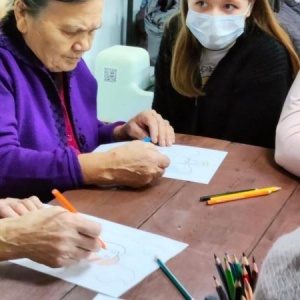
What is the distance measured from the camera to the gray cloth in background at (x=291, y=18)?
222cm

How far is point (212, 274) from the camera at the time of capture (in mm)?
1019

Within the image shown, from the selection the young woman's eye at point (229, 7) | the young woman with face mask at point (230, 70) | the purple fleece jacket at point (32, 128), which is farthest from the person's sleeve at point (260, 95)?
the purple fleece jacket at point (32, 128)

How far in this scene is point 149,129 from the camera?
167 centimetres

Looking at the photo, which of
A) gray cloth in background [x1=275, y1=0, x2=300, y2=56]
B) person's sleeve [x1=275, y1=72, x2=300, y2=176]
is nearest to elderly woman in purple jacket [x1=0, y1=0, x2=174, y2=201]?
person's sleeve [x1=275, y1=72, x2=300, y2=176]

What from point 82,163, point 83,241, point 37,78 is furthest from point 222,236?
point 37,78

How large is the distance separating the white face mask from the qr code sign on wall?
4.06 ft

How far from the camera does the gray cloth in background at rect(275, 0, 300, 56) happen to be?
7.28ft

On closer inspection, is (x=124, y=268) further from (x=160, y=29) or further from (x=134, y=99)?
(x=160, y=29)

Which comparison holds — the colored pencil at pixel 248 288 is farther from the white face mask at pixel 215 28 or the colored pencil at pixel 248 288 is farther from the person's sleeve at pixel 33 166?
the white face mask at pixel 215 28

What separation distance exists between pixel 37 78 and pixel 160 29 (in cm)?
200

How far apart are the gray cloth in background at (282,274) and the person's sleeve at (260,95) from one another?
4.54 feet

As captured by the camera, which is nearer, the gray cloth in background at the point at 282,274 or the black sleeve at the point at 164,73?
the gray cloth in background at the point at 282,274

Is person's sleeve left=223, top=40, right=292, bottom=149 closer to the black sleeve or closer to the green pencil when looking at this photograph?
the black sleeve

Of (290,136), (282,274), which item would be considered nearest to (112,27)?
(290,136)
